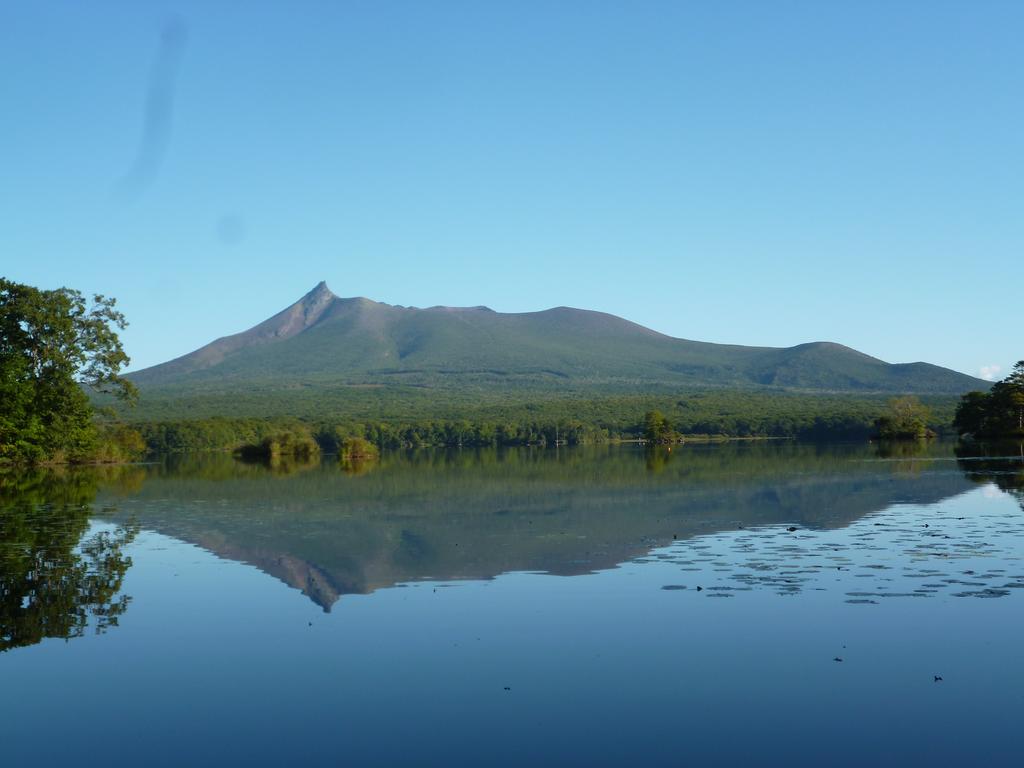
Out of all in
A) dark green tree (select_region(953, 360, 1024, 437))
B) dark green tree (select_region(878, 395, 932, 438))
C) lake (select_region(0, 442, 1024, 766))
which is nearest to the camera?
→ lake (select_region(0, 442, 1024, 766))

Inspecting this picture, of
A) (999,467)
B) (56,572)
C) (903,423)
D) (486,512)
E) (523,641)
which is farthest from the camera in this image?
(903,423)

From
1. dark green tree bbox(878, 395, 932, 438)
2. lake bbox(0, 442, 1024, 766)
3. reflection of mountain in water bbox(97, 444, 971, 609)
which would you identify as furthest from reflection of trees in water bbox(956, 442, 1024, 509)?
dark green tree bbox(878, 395, 932, 438)

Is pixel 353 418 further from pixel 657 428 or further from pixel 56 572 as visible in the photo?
pixel 56 572

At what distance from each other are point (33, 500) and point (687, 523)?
24273 mm

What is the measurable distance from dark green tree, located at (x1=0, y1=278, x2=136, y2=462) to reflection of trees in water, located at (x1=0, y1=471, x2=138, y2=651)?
84.3 ft

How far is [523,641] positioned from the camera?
11.8m

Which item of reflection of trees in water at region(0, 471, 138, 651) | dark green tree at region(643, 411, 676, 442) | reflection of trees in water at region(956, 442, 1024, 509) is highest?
dark green tree at region(643, 411, 676, 442)

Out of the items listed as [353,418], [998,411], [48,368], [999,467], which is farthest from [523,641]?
[353,418]

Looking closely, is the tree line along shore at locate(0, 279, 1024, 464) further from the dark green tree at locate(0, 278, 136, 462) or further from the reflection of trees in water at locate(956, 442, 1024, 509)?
the reflection of trees in water at locate(956, 442, 1024, 509)

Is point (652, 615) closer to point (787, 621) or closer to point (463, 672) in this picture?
point (787, 621)

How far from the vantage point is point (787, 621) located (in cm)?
1249

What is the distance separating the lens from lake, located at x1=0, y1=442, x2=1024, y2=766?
8.40 metres

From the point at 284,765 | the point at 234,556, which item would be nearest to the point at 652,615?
the point at 284,765

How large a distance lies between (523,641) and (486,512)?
53.9 ft
